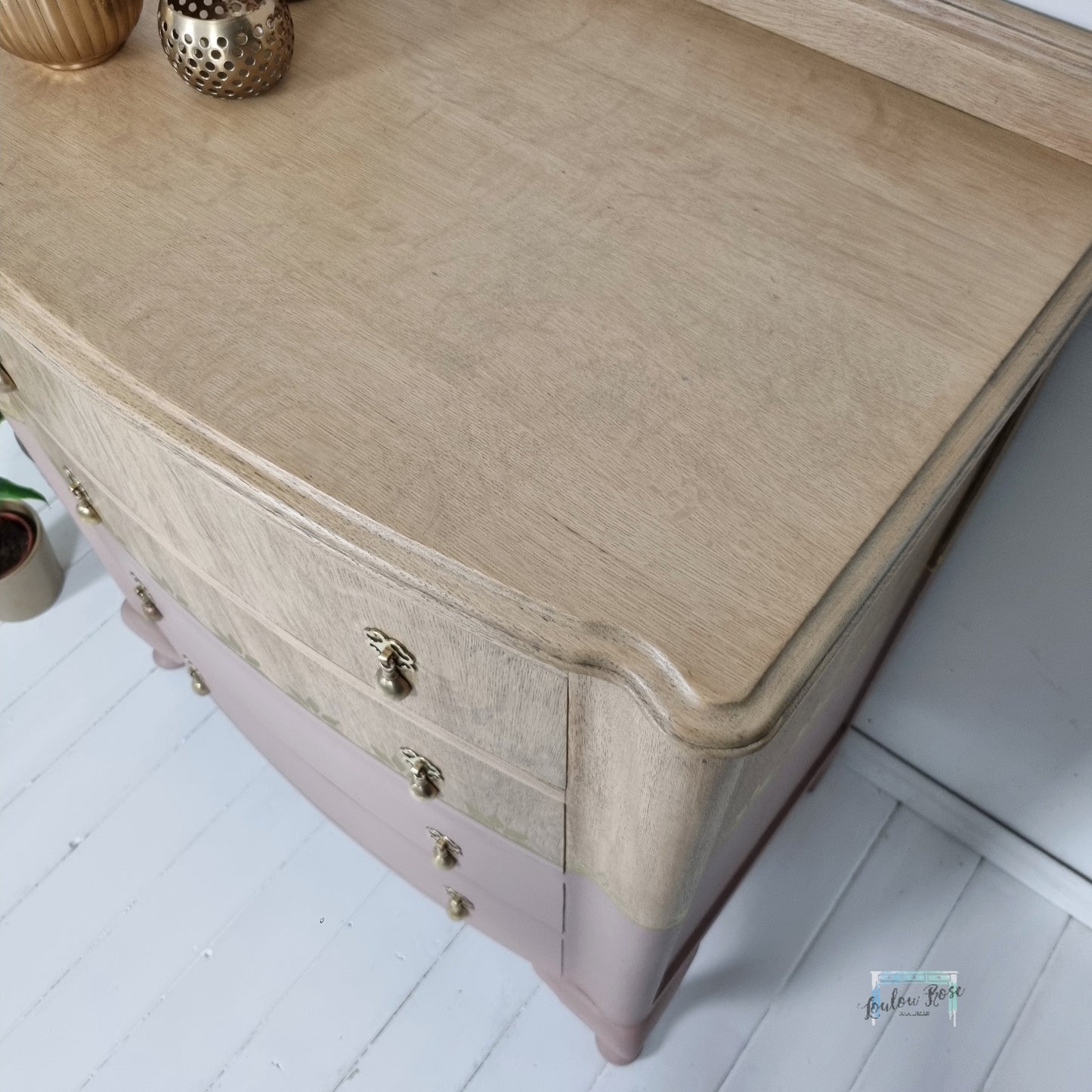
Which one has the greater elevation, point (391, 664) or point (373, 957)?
point (391, 664)

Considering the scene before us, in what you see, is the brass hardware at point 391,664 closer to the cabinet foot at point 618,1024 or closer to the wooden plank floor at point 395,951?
the cabinet foot at point 618,1024

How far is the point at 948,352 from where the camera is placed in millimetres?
485

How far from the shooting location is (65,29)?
1.85 feet

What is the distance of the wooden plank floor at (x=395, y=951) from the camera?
0.98 meters

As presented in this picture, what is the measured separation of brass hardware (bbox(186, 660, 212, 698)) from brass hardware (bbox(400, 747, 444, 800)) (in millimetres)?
459

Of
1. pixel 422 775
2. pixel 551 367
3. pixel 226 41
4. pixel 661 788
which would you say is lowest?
pixel 422 775

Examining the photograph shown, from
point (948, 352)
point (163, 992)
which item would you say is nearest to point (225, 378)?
point (948, 352)

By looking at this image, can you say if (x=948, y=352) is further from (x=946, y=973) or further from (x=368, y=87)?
(x=946, y=973)

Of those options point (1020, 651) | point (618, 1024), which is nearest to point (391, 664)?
point (618, 1024)

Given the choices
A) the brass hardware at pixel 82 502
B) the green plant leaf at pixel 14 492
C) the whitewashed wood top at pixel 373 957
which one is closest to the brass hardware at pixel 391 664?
the brass hardware at pixel 82 502

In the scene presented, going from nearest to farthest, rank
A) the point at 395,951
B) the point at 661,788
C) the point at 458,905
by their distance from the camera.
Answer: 1. the point at 661,788
2. the point at 458,905
3. the point at 395,951

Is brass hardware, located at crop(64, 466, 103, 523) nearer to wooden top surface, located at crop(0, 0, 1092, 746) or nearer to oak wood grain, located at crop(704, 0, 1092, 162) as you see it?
wooden top surface, located at crop(0, 0, 1092, 746)

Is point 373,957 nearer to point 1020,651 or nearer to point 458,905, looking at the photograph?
point 458,905

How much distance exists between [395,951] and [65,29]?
866 mm
